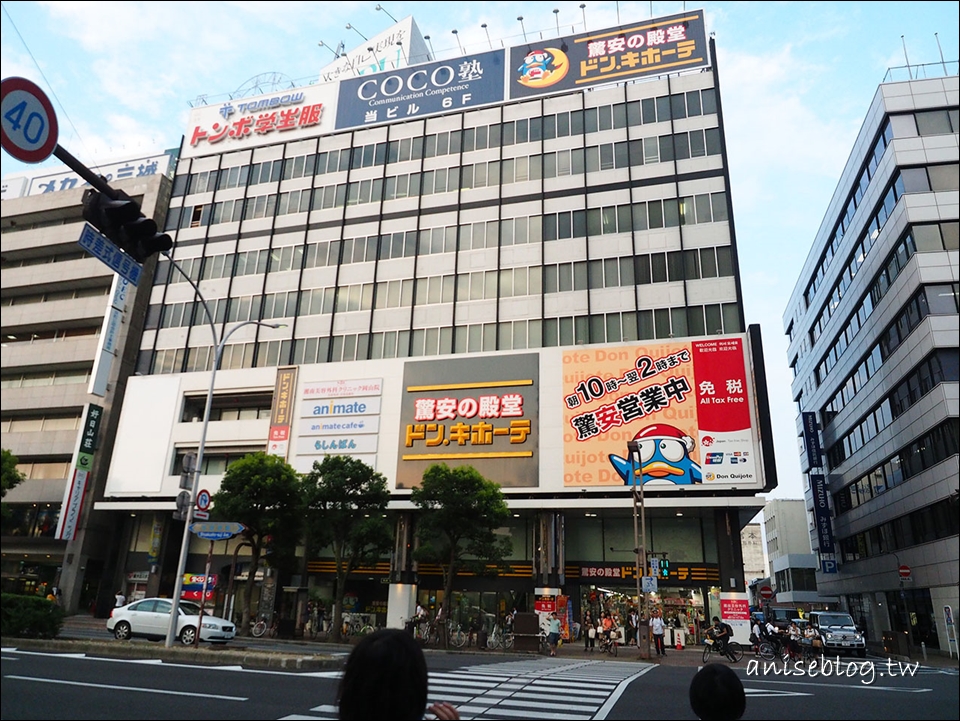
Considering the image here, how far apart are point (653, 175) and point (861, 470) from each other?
27034 millimetres

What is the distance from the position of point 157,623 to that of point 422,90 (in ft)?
133

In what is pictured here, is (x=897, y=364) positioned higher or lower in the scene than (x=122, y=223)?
higher

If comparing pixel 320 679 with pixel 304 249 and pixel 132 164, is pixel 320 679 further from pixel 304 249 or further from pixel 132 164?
pixel 132 164

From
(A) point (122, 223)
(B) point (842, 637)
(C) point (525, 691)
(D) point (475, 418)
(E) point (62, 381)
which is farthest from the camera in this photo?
(E) point (62, 381)

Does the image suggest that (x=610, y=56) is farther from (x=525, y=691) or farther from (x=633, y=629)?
(x=525, y=691)

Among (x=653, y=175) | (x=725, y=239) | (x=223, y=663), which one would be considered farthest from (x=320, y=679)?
(x=653, y=175)

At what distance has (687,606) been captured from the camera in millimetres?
35406

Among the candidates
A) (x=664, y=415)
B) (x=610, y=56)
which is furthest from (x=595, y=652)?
(x=610, y=56)

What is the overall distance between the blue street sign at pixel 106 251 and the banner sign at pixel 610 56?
140 feet

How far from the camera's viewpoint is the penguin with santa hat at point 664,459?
3406 cm

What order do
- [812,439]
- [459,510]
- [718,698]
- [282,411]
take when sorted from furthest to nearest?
[812,439] < [282,411] < [459,510] < [718,698]

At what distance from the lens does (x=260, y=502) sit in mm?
32000

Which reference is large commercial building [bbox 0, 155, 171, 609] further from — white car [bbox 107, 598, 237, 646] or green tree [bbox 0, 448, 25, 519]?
white car [bbox 107, 598, 237, 646]

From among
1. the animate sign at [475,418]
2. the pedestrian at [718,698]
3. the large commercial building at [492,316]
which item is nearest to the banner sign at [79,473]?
the large commercial building at [492,316]
